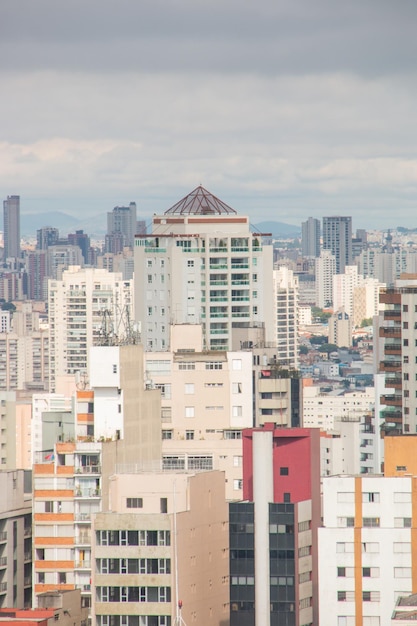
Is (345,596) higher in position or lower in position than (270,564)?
lower

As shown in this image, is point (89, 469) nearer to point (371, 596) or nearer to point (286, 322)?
point (371, 596)

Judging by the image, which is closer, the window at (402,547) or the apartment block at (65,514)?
the window at (402,547)

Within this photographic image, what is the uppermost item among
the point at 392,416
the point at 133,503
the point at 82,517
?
the point at 392,416

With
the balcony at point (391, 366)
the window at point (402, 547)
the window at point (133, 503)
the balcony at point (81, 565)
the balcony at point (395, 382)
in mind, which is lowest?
the balcony at point (81, 565)

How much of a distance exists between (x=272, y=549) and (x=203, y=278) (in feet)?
195

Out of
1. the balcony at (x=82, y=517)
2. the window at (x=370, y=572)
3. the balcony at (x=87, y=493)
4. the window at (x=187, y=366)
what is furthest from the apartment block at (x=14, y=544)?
the window at (x=187, y=366)

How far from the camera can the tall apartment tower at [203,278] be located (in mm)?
105750

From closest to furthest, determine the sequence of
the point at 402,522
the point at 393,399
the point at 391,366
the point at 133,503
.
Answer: the point at 402,522
the point at 133,503
the point at 391,366
the point at 393,399

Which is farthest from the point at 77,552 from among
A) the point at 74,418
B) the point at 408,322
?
the point at 408,322

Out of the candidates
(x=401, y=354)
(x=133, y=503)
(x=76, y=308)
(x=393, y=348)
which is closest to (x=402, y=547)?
(x=133, y=503)

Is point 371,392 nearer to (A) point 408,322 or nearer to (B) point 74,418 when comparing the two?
(A) point 408,322

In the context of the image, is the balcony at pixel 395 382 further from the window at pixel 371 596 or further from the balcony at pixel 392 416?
the window at pixel 371 596

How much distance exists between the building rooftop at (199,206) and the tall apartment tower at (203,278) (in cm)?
202

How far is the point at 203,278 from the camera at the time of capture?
352 ft
